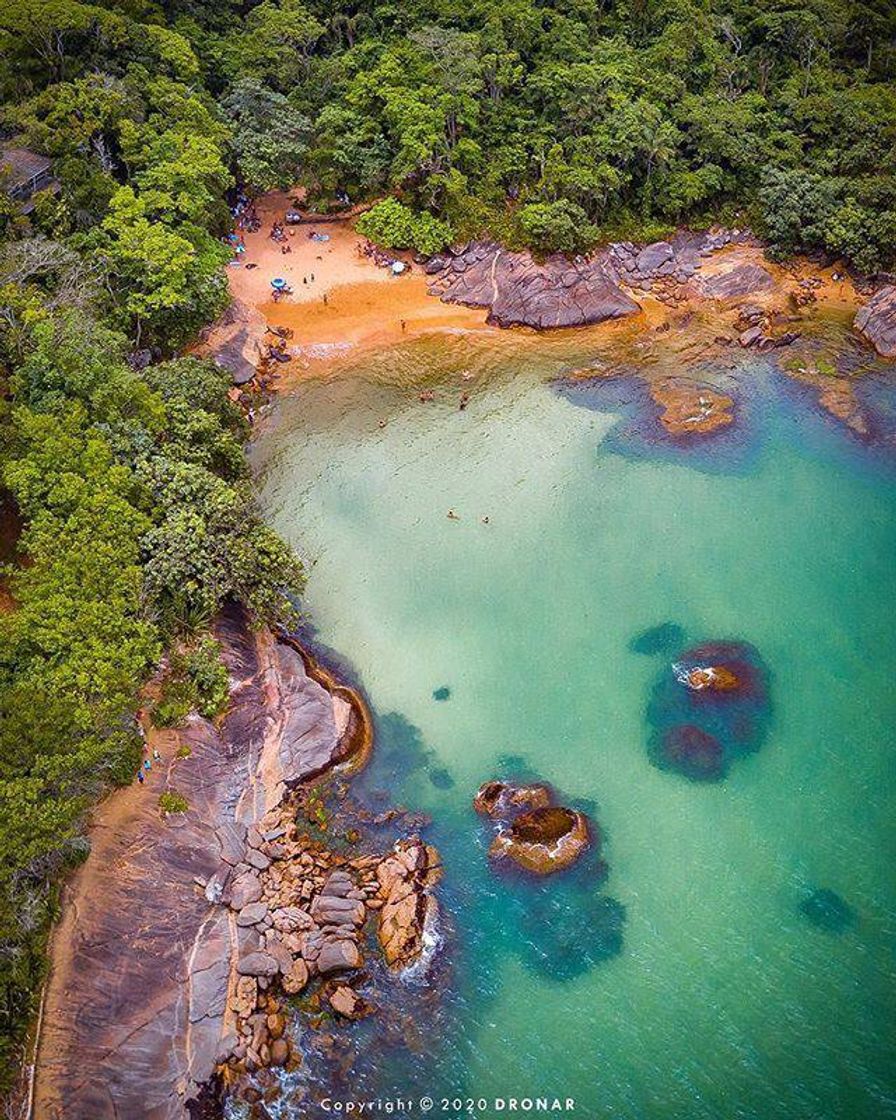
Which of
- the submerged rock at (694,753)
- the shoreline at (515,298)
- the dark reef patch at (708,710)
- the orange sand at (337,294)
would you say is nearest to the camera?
the submerged rock at (694,753)

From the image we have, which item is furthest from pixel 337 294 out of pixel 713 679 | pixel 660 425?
pixel 713 679

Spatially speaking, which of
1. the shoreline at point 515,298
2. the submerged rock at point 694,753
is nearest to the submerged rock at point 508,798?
the submerged rock at point 694,753

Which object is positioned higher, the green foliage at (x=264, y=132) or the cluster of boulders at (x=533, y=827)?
the green foliage at (x=264, y=132)

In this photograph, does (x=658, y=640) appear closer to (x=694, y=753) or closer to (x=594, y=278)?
(x=694, y=753)

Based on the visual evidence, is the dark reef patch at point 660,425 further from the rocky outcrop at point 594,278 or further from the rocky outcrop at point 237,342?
the rocky outcrop at point 237,342

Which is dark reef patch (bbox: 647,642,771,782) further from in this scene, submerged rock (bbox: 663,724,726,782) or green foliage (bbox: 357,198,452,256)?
green foliage (bbox: 357,198,452,256)

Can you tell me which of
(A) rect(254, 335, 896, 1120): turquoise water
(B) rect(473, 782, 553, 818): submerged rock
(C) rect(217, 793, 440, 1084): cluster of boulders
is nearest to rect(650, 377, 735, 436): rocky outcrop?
(A) rect(254, 335, 896, 1120): turquoise water

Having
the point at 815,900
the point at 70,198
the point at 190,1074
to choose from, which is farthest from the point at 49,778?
the point at 70,198

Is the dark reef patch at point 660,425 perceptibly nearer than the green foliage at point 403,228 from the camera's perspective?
Yes
